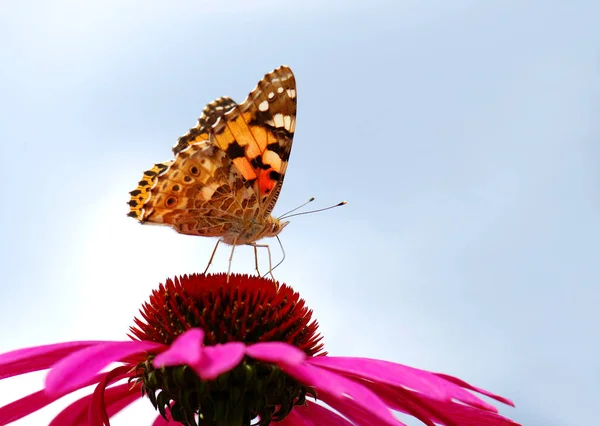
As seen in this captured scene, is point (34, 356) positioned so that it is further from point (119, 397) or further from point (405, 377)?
point (405, 377)

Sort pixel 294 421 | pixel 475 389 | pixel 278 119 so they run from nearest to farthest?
pixel 475 389 → pixel 294 421 → pixel 278 119

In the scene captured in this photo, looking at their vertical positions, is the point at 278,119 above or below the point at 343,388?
above

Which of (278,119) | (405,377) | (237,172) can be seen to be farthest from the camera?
(278,119)

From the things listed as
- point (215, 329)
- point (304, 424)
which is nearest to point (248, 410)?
point (215, 329)

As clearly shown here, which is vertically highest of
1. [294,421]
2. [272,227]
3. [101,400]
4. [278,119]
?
[278,119]

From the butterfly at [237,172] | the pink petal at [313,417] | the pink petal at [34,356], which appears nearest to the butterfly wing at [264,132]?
the butterfly at [237,172]

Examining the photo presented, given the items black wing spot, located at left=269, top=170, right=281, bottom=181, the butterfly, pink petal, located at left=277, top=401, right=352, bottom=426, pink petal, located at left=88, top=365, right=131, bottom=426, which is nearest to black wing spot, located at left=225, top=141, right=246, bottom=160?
the butterfly

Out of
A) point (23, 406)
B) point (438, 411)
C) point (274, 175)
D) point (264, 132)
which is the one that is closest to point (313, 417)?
point (438, 411)
